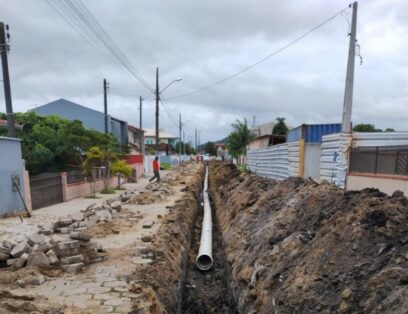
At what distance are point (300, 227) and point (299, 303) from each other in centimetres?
270

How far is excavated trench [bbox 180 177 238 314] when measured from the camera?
7523mm

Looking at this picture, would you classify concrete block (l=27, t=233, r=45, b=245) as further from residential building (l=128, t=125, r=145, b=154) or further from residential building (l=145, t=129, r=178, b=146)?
residential building (l=145, t=129, r=178, b=146)

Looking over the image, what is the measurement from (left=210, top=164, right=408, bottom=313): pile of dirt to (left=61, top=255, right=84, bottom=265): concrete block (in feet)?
10.2

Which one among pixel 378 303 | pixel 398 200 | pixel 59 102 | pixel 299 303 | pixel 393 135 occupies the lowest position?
pixel 299 303

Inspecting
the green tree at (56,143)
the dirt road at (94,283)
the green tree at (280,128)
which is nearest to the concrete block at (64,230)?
the dirt road at (94,283)

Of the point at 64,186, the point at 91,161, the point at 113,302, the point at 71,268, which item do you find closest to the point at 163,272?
the point at 71,268

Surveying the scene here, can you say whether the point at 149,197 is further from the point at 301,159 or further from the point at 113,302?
the point at 113,302

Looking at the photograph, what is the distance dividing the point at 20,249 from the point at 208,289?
428 centimetres

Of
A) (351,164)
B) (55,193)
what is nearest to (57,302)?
(351,164)

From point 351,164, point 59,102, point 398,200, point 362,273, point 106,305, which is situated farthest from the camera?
point 59,102

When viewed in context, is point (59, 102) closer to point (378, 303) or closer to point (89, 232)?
point (89, 232)

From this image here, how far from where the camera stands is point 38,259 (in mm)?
6316

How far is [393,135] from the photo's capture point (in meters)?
9.17

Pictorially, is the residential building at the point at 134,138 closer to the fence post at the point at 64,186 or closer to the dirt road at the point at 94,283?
the fence post at the point at 64,186
